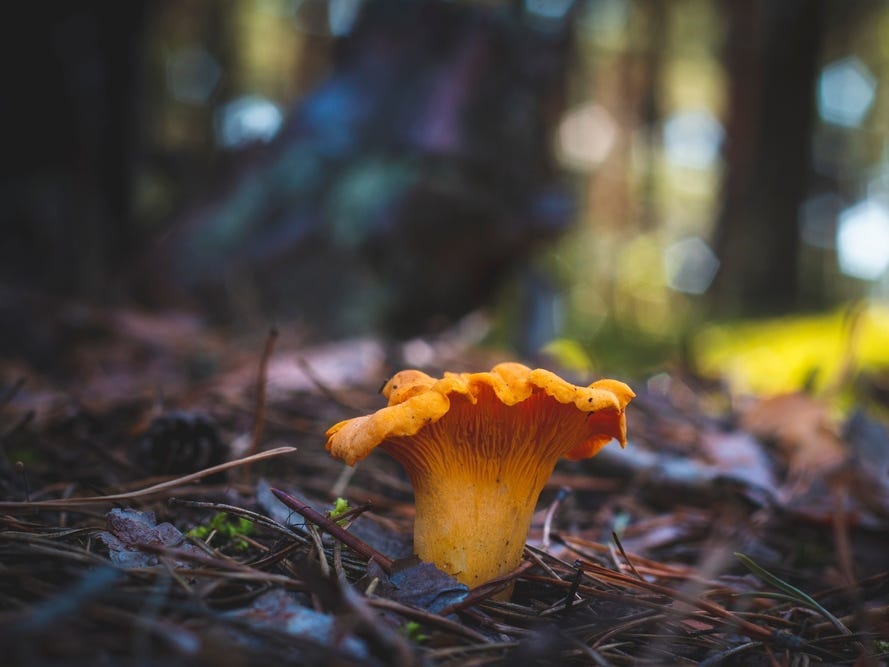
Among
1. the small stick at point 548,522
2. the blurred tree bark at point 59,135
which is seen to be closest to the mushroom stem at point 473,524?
the small stick at point 548,522

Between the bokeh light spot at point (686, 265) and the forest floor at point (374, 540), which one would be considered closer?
the forest floor at point (374, 540)

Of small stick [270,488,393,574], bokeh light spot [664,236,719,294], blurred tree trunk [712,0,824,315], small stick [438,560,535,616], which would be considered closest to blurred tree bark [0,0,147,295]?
small stick [270,488,393,574]

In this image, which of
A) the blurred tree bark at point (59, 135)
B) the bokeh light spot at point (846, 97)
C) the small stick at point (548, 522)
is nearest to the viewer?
the small stick at point (548, 522)

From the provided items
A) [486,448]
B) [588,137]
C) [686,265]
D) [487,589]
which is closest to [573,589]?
[487,589]

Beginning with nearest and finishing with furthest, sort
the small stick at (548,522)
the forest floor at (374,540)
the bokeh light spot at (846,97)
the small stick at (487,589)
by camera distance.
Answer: the forest floor at (374,540), the small stick at (487,589), the small stick at (548,522), the bokeh light spot at (846,97)

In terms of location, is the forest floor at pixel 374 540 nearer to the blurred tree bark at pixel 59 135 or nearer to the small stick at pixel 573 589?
the small stick at pixel 573 589

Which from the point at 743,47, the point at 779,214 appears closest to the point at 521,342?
the point at 779,214

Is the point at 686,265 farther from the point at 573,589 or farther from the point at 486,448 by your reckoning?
the point at 573,589
